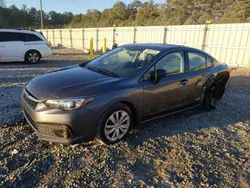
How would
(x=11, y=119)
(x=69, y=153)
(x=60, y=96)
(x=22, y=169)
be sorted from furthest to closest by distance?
(x=11, y=119) → (x=69, y=153) → (x=60, y=96) → (x=22, y=169)

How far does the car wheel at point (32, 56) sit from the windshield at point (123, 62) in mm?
7463

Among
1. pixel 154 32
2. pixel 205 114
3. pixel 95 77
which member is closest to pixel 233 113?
pixel 205 114

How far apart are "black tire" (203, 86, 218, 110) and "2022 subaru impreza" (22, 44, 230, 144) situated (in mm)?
26

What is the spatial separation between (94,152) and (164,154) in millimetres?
1040

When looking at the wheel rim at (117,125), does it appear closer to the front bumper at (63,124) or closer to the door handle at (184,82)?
the front bumper at (63,124)

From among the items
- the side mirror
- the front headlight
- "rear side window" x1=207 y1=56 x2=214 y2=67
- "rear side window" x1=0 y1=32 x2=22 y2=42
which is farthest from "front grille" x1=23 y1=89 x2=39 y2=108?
"rear side window" x1=0 y1=32 x2=22 y2=42

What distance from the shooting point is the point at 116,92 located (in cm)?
298

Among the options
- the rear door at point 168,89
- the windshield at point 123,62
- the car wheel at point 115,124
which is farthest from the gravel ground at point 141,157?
the windshield at point 123,62

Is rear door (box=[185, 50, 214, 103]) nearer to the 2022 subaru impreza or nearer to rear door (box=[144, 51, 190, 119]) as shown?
the 2022 subaru impreza

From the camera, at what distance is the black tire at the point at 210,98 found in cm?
465

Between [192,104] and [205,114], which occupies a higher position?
[192,104]

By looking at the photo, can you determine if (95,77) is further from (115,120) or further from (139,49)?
(139,49)

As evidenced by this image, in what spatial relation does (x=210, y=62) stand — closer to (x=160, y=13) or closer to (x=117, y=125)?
(x=117, y=125)

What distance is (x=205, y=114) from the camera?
4609 millimetres
